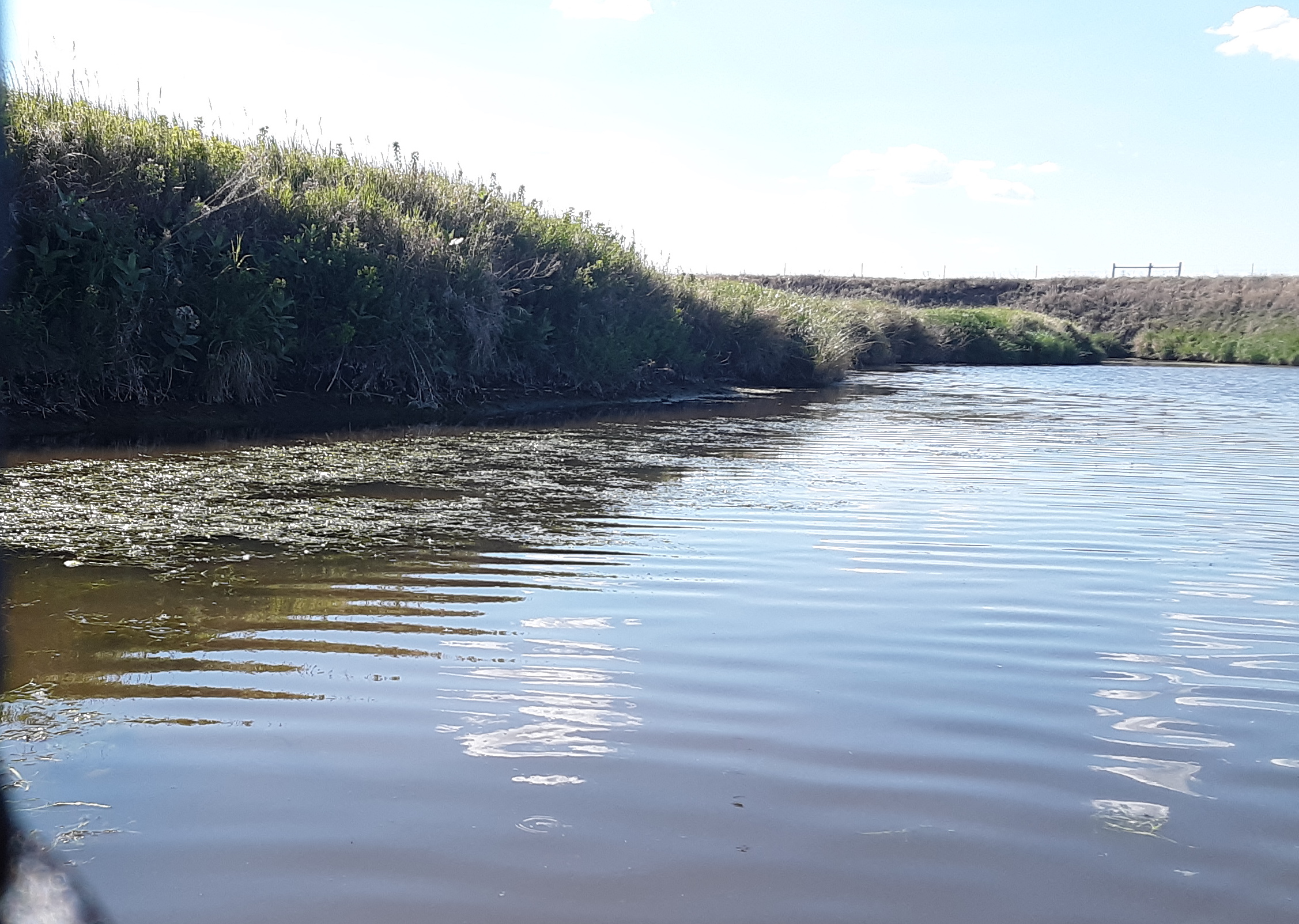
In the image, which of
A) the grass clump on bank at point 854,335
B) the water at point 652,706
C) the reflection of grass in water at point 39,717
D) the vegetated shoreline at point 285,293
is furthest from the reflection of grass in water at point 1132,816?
the grass clump on bank at point 854,335

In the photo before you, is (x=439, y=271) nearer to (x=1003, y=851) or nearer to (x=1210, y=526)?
(x=1210, y=526)

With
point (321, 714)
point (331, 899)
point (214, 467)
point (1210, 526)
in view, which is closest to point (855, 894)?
point (331, 899)

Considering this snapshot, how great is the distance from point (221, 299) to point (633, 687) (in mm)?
9224

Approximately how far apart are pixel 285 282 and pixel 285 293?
0.98 ft

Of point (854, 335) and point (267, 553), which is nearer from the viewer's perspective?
point (267, 553)

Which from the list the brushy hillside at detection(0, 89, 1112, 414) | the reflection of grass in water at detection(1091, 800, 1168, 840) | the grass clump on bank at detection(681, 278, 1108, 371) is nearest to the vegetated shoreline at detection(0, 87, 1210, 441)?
the brushy hillside at detection(0, 89, 1112, 414)

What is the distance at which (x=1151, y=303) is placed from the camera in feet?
184

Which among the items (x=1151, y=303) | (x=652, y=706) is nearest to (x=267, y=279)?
(x=652, y=706)

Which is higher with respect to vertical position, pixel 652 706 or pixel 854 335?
pixel 854 335

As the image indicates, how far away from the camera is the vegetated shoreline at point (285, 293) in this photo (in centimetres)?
1016

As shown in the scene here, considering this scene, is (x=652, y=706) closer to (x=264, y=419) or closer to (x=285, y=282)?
(x=264, y=419)

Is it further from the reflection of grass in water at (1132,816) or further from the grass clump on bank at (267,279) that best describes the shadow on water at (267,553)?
the reflection of grass in water at (1132,816)

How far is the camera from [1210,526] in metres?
6.98

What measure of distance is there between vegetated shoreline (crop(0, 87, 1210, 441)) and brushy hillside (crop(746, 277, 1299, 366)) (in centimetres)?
3089
